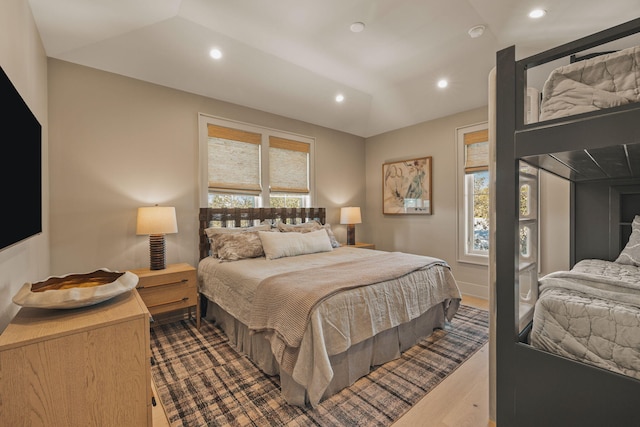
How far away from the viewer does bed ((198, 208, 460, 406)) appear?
1779mm

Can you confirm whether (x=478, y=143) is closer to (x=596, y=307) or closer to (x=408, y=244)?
(x=408, y=244)

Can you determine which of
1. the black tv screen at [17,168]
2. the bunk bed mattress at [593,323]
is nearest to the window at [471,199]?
the bunk bed mattress at [593,323]

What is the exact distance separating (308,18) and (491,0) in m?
1.54

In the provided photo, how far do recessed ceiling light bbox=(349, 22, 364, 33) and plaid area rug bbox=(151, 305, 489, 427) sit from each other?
9.92 ft

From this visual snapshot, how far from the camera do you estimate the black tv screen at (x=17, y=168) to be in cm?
106

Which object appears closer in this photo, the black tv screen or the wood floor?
the black tv screen

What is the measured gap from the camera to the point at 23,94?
68.3 inches

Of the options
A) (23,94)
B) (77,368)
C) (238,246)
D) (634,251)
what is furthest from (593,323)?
(23,94)

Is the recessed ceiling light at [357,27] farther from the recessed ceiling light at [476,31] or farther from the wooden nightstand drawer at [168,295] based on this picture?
the wooden nightstand drawer at [168,295]

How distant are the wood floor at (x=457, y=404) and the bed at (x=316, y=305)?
455 millimetres

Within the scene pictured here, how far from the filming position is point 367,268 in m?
2.50

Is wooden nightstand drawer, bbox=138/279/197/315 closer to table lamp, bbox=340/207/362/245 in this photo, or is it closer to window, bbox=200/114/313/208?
window, bbox=200/114/313/208

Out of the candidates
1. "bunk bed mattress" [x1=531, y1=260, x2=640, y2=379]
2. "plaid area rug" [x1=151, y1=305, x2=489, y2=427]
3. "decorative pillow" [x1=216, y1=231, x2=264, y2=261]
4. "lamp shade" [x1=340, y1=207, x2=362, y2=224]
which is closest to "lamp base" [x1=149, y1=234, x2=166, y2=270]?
"decorative pillow" [x1=216, y1=231, x2=264, y2=261]

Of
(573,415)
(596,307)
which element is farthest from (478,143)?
(573,415)
